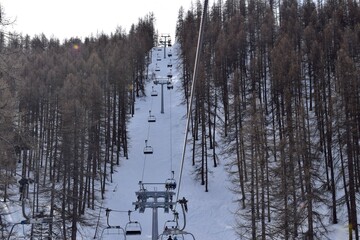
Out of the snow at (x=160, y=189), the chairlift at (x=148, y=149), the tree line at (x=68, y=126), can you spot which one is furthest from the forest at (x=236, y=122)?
the chairlift at (x=148, y=149)

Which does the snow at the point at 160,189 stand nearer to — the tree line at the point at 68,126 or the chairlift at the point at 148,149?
the chairlift at the point at 148,149

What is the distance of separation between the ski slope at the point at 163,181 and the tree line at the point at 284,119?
4.51ft

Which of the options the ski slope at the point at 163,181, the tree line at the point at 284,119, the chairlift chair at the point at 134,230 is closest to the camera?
the tree line at the point at 284,119

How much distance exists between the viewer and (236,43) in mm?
66750

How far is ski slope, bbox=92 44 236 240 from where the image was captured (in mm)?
34000

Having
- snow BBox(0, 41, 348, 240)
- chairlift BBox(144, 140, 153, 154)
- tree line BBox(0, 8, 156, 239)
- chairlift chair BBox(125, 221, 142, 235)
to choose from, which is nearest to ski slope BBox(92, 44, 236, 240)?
snow BBox(0, 41, 348, 240)

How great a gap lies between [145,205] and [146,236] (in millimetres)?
10052

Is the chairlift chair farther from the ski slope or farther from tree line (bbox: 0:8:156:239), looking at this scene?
tree line (bbox: 0:8:156:239)

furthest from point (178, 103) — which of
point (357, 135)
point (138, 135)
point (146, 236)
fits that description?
point (357, 135)

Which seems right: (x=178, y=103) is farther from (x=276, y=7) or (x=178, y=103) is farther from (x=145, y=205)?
(x=276, y=7)

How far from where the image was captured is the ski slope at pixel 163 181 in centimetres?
3400

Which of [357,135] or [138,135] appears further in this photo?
[138,135]

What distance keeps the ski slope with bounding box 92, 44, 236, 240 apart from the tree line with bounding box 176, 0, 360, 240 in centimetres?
138

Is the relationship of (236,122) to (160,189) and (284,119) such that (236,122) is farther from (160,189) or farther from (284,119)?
(160,189)
